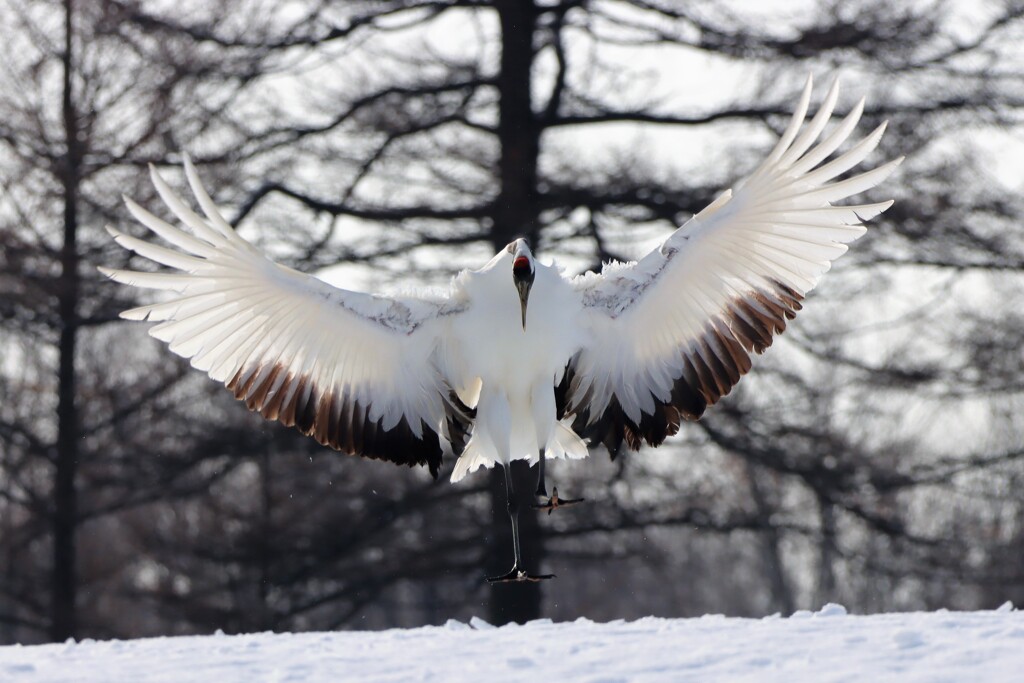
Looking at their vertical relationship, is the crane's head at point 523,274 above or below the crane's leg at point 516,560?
above

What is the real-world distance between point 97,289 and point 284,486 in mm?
7412

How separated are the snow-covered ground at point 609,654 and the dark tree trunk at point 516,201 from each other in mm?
5258

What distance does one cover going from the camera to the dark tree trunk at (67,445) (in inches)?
521

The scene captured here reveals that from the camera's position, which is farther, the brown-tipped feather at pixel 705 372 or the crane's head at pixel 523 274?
the brown-tipped feather at pixel 705 372

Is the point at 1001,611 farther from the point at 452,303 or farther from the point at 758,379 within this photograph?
the point at 758,379

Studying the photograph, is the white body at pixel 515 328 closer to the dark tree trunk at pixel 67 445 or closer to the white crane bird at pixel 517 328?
the white crane bird at pixel 517 328

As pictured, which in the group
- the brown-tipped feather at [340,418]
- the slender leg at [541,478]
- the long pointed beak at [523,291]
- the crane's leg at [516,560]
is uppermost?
the long pointed beak at [523,291]

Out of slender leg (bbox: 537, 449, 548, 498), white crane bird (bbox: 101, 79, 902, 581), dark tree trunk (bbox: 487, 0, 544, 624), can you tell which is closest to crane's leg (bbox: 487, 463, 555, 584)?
white crane bird (bbox: 101, 79, 902, 581)

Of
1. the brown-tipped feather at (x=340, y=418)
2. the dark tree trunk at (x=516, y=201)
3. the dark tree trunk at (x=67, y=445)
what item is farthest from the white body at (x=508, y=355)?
the dark tree trunk at (x=67, y=445)

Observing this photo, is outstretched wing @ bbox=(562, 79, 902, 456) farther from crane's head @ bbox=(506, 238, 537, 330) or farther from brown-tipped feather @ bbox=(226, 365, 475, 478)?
brown-tipped feather @ bbox=(226, 365, 475, 478)

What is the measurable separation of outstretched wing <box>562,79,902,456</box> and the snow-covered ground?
106 centimetres

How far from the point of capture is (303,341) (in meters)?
6.88

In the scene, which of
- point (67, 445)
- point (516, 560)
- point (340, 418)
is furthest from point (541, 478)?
point (67, 445)

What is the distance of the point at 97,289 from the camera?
12906 mm
